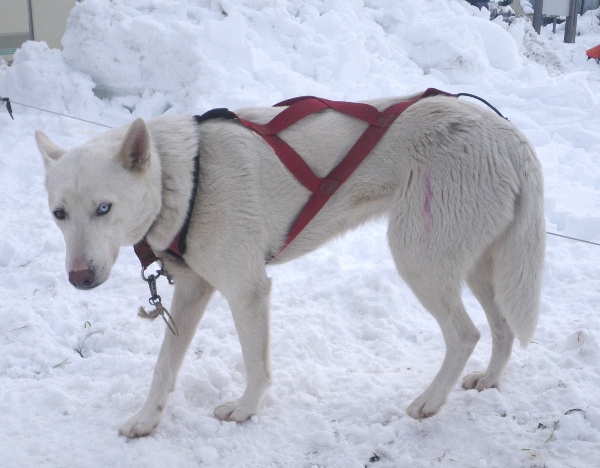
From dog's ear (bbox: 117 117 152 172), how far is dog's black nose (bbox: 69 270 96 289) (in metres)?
0.47

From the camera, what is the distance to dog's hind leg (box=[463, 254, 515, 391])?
313 cm

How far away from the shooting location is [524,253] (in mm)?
2826

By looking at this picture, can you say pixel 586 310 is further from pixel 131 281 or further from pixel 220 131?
pixel 131 281

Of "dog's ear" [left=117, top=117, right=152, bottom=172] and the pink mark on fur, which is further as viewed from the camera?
the pink mark on fur

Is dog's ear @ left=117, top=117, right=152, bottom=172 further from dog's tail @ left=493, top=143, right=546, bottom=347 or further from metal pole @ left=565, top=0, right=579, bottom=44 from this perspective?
metal pole @ left=565, top=0, right=579, bottom=44

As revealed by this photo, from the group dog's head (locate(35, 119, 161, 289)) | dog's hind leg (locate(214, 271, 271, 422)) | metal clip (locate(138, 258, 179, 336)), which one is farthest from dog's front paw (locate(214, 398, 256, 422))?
dog's head (locate(35, 119, 161, 289))

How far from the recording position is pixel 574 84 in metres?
8.34

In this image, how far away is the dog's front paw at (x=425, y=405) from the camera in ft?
9.51

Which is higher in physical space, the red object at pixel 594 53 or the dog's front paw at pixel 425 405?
the dog's front paw at pixel 425 405

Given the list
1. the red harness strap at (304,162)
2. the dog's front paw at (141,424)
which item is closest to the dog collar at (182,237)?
the red harness strap at (304,162)

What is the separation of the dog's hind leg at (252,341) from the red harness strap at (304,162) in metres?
0.27

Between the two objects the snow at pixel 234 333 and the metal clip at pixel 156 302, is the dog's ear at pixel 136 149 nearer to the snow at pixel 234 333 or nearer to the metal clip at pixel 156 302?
the metal clip at pixel 156 302

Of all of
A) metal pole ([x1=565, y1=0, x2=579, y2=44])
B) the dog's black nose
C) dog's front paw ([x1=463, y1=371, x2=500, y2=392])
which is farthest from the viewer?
metal pole ([x1=565, y1=0, x2=579, y2=44])

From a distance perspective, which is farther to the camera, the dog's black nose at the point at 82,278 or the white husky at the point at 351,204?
the white husky at the point at 351,204
